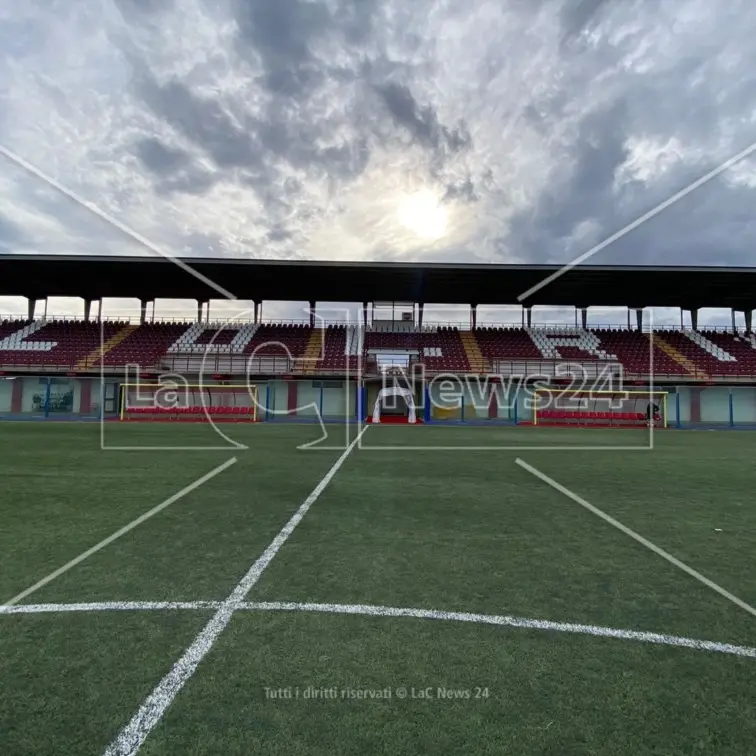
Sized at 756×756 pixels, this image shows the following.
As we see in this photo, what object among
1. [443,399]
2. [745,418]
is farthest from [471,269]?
[745,418]

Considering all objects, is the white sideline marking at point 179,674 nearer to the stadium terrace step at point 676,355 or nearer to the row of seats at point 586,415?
the row of seats at point 586,415

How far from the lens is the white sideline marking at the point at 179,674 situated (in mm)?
2240

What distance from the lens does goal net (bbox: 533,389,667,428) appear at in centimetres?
2770

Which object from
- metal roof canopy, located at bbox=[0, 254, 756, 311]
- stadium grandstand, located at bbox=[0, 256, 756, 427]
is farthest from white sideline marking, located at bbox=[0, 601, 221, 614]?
metal roof canopy, located at bbox=[0, 254, 756, 311]

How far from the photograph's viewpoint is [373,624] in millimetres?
3410

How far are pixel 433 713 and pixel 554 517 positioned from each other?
4.49 meters

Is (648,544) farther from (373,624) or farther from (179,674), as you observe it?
(179,674)

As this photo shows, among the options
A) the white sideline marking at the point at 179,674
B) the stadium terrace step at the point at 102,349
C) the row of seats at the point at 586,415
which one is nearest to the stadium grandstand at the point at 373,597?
the white sideline marking at the point at 179,674

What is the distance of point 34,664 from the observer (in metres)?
2.86

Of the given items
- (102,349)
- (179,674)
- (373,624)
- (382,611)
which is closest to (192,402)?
(102,349)

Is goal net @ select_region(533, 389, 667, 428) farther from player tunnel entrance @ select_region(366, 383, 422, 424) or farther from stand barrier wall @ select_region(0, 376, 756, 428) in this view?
player tunnel entrance @ select_region(366, 383, 422, 424)

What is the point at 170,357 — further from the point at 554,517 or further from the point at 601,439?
the point at 554,517

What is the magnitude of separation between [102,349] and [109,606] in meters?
33.8

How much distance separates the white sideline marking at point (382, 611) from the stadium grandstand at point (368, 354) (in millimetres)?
23329
